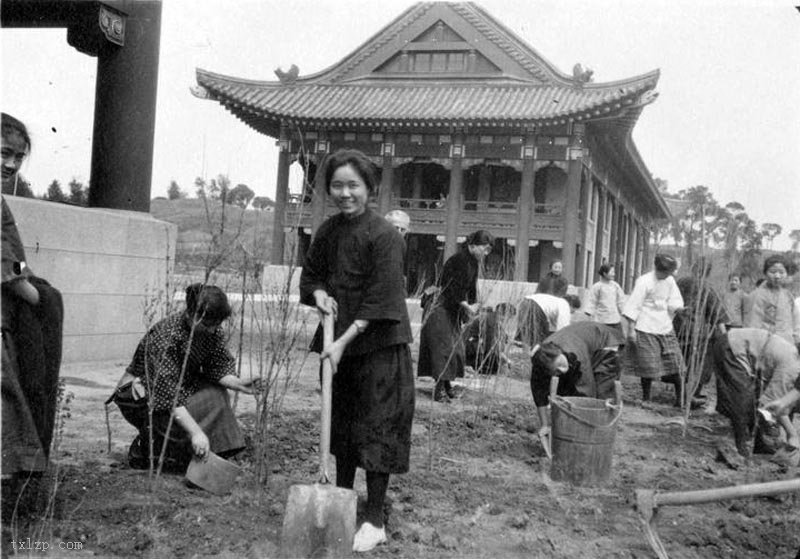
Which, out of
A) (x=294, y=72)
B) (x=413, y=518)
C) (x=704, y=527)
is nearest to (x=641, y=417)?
(x=704, y=527)

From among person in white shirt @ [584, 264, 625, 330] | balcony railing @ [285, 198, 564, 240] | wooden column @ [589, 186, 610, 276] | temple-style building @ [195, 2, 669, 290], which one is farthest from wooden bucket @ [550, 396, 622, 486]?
wooden column @ [589, 186, 610, 276]

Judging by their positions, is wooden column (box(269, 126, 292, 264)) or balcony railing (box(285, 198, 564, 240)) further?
wooden column (box(269, 126, 292, 264))

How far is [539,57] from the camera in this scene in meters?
17.5

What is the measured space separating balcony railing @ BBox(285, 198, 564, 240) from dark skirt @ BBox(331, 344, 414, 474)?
13.6 m

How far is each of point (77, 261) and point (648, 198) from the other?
24061 millimetres

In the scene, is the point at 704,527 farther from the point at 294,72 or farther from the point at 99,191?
the point at 294,72

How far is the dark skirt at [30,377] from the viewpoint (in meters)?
2.56

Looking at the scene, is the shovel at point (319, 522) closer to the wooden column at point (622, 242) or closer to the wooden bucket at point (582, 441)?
the wooden bucket at point (582, 441)

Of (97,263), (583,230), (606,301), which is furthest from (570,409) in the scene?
(583,230)

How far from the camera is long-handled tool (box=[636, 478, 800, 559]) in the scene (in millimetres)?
2498

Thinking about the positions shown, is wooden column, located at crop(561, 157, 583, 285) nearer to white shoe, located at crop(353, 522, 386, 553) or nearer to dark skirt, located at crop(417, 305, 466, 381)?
dark skirt, located at crop(417, 305, 466, 381)

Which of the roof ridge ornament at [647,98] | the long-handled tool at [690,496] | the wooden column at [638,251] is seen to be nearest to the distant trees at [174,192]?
the wooden column at [638,251]

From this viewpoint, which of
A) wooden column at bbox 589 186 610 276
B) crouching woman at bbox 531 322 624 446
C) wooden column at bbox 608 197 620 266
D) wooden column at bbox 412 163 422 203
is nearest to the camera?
crouching woman at bbox 531 322 624 446

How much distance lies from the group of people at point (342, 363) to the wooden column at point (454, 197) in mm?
12236
